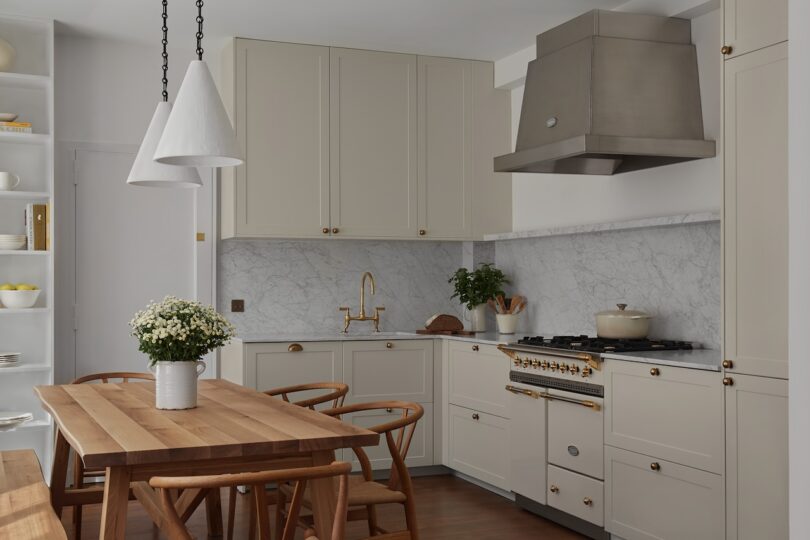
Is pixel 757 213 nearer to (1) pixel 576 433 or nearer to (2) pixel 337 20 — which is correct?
(1) pixel 576 433

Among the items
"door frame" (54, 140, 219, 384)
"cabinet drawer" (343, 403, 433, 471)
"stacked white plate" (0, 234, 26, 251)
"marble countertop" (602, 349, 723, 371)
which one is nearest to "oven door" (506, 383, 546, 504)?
"marble countertop" (602, 349, 723, 371)

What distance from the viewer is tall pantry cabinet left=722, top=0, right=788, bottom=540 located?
328 cm

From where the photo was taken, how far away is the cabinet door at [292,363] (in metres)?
5.17

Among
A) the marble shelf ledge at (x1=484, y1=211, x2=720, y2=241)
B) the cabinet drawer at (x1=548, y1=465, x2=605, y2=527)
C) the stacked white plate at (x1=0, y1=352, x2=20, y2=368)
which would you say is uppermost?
the marble shelf ledge at (x1=484, y1=211, x2=720, y2=241)

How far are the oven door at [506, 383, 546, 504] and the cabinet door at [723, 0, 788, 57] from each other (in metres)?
1.89

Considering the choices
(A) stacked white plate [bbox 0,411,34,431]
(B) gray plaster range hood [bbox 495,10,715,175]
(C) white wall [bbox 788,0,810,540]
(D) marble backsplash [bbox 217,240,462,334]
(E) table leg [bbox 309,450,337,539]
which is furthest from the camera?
(D) marble backsplash [bbox 217,240,462,334]

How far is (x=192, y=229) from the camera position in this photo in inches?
225

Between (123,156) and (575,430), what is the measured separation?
3.12 metres

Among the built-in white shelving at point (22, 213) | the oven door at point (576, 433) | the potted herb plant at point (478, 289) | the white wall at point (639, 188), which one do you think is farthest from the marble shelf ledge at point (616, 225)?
the built-in white shelving at point (22, 213)

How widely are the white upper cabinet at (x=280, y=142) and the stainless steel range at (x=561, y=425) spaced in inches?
61.8

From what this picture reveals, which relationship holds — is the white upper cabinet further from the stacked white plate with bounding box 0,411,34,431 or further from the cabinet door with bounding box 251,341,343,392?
the stacked white plate with bounding box 0,411,34,431

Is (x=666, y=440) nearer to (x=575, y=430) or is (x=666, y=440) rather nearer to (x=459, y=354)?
(x=575, y=430)

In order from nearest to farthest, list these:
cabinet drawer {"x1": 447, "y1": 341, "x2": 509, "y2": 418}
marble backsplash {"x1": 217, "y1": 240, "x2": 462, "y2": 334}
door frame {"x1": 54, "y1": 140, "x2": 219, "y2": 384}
Result: cabinet drawer {"x1": 447, "y1": 341, "x2": 509, "y2": 418}, door frame {"x1": 54, "y1": 140, "x2": 219, "y2": 384}, marble backsplash {"x1": 217, "y1": 240, "x2": 462, "y2": 334}

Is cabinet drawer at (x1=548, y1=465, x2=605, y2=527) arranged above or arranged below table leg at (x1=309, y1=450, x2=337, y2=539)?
below
